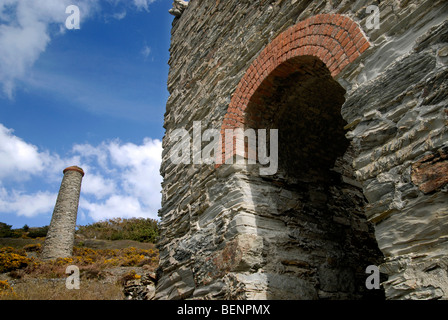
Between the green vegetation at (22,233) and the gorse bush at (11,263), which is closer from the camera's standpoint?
the gorse bush at (11,263)

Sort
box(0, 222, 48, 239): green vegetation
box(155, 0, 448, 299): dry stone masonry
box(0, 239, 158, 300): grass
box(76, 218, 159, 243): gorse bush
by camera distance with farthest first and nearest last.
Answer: box(0, 222, 48, 239): green vegetation
box(76, 218, 159, 243): gorse bush
box(0, 239, 158, 300): grass
box(155, 0, 448, 299): dry stone masonry

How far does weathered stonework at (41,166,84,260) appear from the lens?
1873cm

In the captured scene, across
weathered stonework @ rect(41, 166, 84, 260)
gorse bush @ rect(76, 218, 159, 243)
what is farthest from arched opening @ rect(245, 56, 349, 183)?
gorse bush @ rect(76, 218, 159, 243)

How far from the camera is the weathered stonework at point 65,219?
18.7 meters

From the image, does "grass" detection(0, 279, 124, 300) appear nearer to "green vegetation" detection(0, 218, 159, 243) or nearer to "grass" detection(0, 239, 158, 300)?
"grass" detection(0, 239, 158, 300)

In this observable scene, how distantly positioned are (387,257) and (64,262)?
1607 centimetres

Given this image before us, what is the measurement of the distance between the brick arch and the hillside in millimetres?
2799

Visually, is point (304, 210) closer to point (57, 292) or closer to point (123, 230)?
point (57, 292)

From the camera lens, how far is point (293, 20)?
3816 millimetres

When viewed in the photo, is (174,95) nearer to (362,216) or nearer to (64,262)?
(362,216)

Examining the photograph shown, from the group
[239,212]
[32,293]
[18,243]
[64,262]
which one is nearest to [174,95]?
[239,212]

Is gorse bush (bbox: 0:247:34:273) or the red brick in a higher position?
the red brick

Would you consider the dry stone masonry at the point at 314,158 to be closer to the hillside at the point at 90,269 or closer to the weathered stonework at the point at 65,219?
the hillside at the point at 90,269

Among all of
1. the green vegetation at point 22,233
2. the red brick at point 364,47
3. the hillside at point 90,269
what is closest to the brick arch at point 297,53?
the red brick at point 364,47
